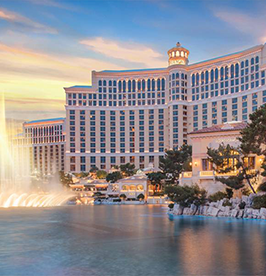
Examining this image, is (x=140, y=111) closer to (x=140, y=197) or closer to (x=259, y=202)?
(x=140, y=197)

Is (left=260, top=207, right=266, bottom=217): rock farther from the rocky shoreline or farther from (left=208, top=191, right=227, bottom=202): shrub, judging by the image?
(left=208, top=191, right=227, bottom=202): shrub

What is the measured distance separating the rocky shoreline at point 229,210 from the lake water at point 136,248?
2.23 metres

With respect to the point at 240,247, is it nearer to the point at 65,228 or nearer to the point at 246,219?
the point at 246,219

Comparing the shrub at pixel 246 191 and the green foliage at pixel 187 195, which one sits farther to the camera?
the green foliage at pixel 187 195

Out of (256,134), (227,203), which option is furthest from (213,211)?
(256,134)

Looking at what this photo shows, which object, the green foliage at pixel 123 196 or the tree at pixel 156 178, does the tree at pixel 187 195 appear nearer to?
the tree at pixel 156 178

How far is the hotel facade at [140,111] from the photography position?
138 meters

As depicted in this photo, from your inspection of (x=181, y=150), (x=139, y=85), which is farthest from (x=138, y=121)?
(x=181, y=150)

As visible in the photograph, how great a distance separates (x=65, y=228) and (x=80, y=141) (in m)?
111

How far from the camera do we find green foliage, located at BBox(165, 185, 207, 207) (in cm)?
4878

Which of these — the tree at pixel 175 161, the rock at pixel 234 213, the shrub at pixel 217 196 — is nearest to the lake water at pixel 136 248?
the rock at pixel 234 213

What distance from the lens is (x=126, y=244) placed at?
29.8 metres

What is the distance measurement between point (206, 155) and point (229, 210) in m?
9.57

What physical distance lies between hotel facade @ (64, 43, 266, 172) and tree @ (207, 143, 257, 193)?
279 feet
